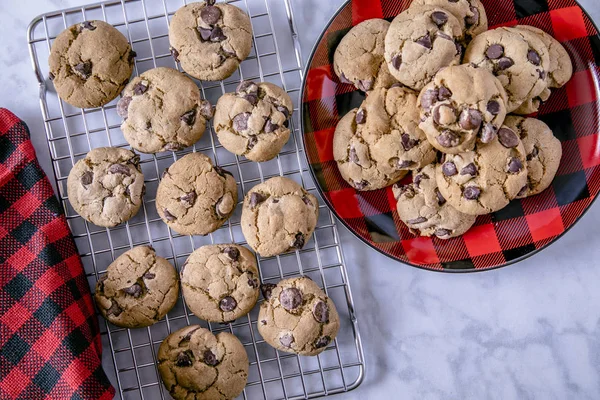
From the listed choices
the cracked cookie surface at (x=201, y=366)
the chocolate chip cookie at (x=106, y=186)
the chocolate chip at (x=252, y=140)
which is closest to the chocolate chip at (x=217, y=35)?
the chocolate chip at (x=252, y=140)

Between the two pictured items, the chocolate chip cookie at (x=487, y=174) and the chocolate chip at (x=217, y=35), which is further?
the chocolate chip at (x=217, y=35)

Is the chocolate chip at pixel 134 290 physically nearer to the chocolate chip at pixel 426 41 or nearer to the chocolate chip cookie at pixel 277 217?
the chocolate chip cookie at pixel 277 217

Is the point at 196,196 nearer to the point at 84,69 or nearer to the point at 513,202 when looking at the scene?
the point at 84,69

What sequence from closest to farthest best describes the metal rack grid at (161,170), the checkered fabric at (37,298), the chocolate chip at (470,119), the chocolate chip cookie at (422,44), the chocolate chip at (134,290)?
the chocolate chip at (470,119) → the chocolate chip cookie at (422,44) → the checkered fabric at (37,298) → the chocolate chip at (134,290) → the metal rack grid at (161,170)

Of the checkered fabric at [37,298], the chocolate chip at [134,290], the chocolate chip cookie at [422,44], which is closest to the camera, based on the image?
the chocolate chip cookie at [422,44]

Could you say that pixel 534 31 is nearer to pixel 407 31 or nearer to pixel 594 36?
pixel 594 36
